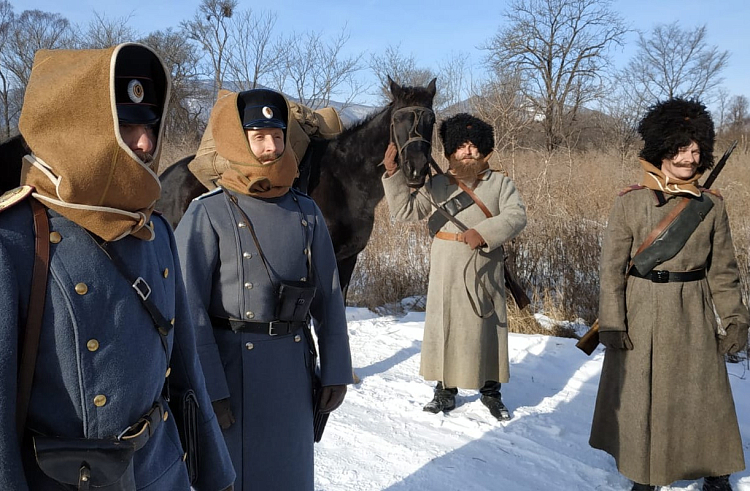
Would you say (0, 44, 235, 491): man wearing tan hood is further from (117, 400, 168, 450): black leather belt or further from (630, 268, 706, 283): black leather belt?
(630, 268, 706, 283): black leather belt

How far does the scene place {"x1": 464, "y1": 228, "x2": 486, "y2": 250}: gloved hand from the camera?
12.8 feet

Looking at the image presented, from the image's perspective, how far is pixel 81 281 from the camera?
1193mm

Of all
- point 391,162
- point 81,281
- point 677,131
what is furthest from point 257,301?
point 677,131

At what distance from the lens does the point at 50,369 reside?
45.4 inches

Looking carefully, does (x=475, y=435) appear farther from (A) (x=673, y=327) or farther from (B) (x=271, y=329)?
(B) (x=271, y=329)

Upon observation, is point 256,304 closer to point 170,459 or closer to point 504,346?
point 170,459

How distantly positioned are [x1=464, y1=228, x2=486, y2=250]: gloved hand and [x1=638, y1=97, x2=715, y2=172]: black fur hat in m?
1.16

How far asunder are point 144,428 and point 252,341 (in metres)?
0.81

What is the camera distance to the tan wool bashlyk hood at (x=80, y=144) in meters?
1.15

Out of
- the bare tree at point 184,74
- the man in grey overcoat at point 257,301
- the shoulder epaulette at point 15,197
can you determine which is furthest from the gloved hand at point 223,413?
the bare tree at point 184,74

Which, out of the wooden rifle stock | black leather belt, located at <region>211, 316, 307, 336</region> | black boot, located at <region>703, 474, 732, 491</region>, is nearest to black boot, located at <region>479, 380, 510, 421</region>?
the wooden rifle stock

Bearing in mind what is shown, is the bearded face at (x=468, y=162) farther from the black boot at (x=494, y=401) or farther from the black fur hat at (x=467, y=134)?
the black boot at (x=494, y=401)

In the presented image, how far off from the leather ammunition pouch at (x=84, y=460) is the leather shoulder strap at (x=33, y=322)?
0.07m

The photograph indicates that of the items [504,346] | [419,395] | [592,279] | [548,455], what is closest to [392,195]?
[504,346]
